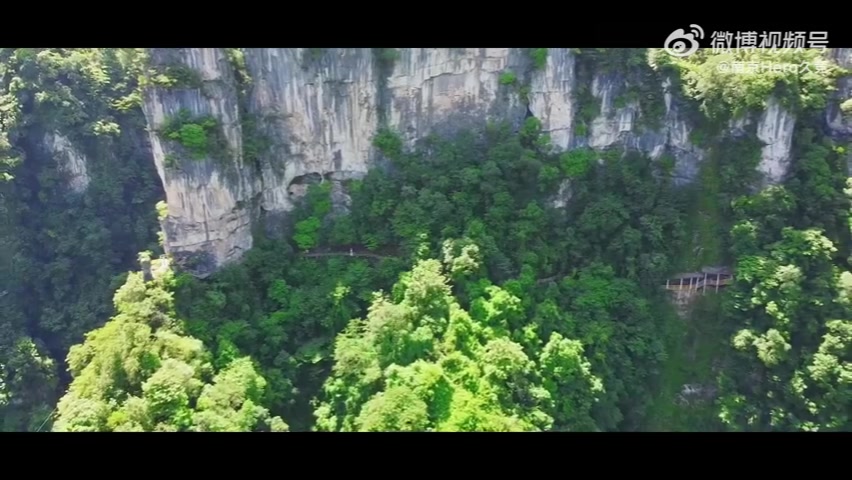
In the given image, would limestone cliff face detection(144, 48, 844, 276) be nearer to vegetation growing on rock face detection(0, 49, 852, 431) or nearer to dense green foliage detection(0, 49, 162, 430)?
vegetation growing on rock face detection(0, 49, 852, 431)

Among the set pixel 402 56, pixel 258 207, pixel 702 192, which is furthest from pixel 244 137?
pixel 702 192

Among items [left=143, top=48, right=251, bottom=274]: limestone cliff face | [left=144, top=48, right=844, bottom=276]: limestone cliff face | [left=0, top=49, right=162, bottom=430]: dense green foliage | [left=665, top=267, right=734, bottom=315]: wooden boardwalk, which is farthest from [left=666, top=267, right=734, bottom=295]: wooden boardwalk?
[left=0, top=49, right=162, bottom=430]: dense green foliage

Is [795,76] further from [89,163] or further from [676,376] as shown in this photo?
[89,163]

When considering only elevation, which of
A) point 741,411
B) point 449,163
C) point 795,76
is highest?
point 795,76

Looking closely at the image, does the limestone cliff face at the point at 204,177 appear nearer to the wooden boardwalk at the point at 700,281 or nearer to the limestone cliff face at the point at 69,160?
the limestone cliff face at the point at 69,160

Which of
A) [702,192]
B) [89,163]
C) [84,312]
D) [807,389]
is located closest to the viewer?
[807,389]

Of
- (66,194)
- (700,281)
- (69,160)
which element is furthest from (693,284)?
(69,160)
